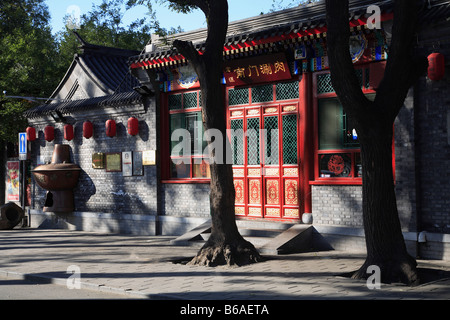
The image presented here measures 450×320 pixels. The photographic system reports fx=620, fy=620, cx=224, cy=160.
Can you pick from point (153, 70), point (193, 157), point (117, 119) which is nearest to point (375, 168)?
point (193, 157)

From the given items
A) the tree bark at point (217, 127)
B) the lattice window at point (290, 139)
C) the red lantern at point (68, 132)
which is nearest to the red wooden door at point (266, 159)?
the lattice window at point (290, 139)

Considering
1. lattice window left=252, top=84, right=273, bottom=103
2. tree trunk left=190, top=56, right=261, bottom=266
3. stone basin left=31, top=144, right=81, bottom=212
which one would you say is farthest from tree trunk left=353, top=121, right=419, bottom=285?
stone basin left=31, top=144, right=81, bottom=212

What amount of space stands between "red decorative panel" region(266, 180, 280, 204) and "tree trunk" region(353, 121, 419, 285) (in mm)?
4923

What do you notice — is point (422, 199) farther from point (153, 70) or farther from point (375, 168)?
Answer: point (153, 70)

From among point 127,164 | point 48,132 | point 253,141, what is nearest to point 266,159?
point 253,141

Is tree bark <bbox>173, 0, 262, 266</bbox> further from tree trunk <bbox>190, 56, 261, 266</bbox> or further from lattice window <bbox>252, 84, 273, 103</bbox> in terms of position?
lattice window <bbox>252, 84, 273, 103</bbox>

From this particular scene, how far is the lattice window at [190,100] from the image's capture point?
51.0 feet

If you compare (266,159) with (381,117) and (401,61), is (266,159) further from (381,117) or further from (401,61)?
(401,61)

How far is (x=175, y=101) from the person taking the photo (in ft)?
52.5

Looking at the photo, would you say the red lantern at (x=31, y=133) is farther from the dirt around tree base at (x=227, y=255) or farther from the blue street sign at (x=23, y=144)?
the dirt around tree base at (x=227, y=255)

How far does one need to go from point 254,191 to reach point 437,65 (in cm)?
Result: 528

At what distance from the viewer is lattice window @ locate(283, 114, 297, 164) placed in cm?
1338

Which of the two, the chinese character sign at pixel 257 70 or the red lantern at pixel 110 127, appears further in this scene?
the red lantern at pixel 110 127

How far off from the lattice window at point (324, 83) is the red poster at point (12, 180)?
1313 centimetres
